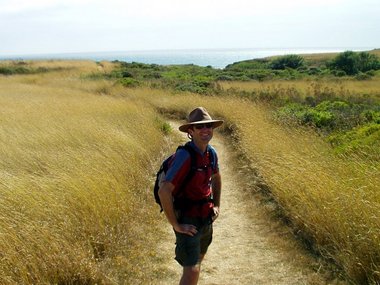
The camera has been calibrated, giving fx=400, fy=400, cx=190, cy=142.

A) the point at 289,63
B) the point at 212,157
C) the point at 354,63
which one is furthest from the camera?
the point at 289,63

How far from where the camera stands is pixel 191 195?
11.6ft

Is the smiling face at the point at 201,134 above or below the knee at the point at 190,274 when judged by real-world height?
above

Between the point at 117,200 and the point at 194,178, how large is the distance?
2.62 meters

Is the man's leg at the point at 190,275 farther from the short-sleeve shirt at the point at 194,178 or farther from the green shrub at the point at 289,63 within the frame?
the green shrub at the point at 289,63

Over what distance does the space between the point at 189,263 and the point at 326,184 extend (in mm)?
2784

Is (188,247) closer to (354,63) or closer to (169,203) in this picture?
(169,203)

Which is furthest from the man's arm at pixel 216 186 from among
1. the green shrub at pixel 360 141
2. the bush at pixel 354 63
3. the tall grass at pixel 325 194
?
the bush at pixel 354 63

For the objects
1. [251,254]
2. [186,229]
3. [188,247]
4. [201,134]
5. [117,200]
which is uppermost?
[201,134]

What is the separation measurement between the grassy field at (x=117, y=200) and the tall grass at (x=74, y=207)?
0.01m

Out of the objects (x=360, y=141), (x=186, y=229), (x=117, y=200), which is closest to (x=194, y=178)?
(x=186, y=229)

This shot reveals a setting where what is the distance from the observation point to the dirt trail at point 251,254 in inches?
189

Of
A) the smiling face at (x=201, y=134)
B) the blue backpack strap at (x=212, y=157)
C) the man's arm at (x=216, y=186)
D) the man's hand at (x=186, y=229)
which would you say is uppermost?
the smiling face at (x=201, y=134)

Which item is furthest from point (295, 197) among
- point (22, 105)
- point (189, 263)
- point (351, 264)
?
point (22, 105)

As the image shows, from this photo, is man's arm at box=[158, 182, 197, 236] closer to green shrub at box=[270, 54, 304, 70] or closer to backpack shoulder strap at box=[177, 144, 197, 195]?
backpack shoulder strap at box=[177, 144, 197, 195]
